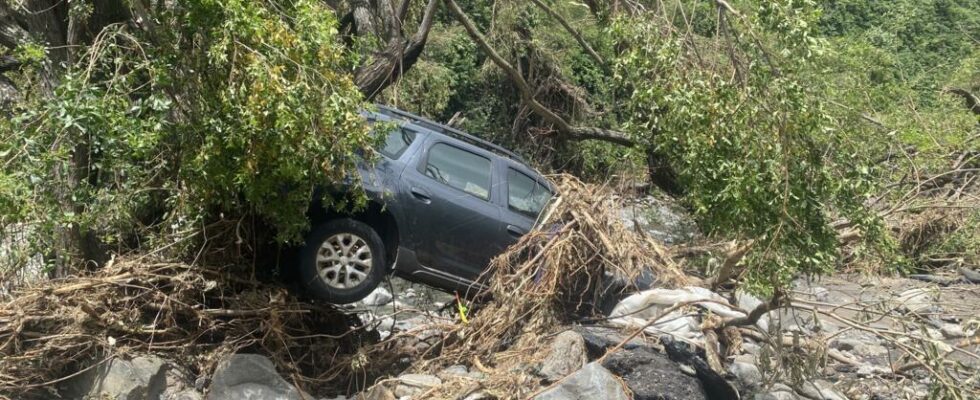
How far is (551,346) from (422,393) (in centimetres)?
114

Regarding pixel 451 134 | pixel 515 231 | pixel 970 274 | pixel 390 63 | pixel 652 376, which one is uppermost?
pixel 390 63

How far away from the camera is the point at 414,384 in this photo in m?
8.46

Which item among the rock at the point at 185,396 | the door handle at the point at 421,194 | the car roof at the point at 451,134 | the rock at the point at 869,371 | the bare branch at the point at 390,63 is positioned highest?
the bare branch at the point at 390,63

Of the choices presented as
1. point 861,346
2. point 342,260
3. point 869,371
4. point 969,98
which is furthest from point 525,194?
point 969,98

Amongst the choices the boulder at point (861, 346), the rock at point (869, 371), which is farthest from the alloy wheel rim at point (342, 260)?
the boulder at point (861, 346)

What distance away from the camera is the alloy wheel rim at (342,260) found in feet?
28.0

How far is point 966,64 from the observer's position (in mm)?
18078

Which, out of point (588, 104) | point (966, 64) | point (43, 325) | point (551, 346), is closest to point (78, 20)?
point (43, 325)

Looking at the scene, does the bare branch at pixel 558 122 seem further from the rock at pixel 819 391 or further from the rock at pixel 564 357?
the rock at pixel 564 357

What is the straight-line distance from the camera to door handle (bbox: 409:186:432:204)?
29.2ft

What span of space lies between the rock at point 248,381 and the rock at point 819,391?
4.38 metres

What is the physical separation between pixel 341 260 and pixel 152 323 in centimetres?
152

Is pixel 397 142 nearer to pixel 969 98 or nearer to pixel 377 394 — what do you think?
pixel 377 394

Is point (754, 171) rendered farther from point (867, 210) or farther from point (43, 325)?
point (43, 325)
